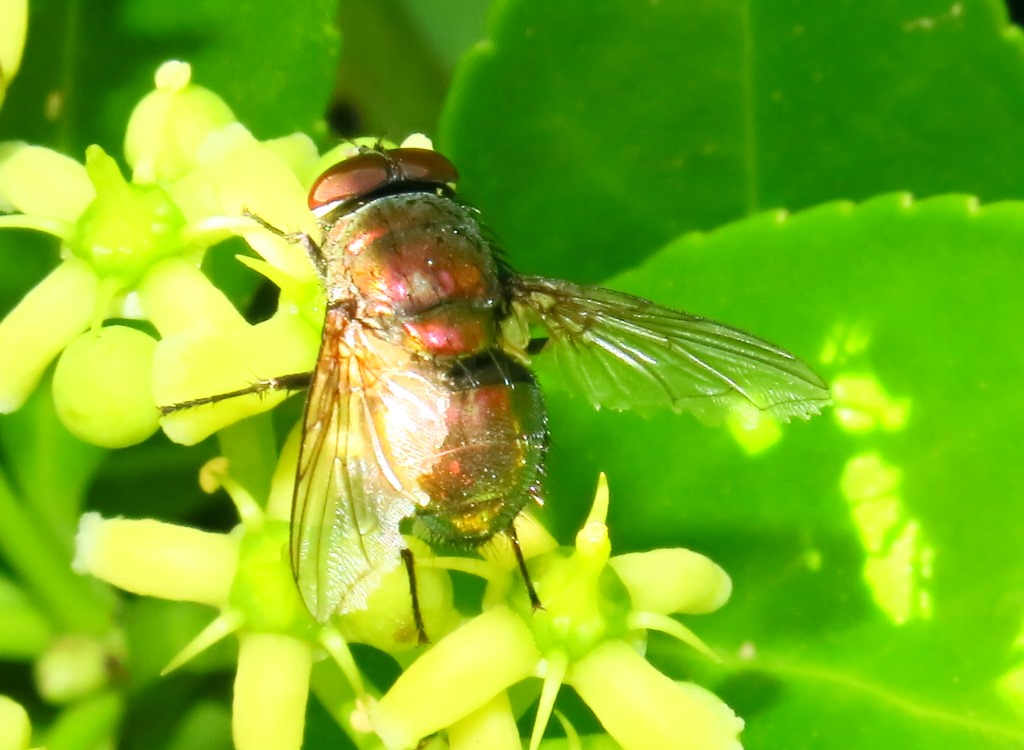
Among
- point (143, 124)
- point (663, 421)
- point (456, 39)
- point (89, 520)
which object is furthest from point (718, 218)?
point (89, 520)

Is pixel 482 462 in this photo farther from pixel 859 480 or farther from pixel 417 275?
pixel 859 480

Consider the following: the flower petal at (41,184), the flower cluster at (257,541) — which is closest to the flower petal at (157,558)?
the flower cluster at (257,541)

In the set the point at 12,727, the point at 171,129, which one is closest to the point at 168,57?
the point at 171,129

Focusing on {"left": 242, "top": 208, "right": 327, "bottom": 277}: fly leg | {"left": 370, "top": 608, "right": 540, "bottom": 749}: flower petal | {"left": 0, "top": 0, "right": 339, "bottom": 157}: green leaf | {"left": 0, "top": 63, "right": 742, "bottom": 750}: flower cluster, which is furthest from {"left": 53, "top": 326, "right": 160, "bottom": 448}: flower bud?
{"left": 0, "top": 0, "right": 339, "bottom": 157}: green leaf

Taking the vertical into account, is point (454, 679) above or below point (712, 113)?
below

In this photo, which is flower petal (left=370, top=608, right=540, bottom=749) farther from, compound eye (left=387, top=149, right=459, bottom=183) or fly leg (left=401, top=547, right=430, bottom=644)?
compound eye (left=387, top=149, right=459, bottom=183)

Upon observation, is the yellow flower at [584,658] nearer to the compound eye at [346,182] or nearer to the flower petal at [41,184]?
the compound eye at [346,182]
